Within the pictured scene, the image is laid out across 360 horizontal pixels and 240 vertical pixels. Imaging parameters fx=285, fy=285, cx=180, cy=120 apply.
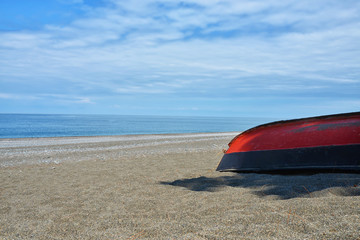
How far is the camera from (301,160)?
19.0 ft

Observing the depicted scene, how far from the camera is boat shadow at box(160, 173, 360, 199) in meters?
4.44

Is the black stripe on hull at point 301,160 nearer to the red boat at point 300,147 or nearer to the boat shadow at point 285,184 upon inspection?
the red boat at point 300,147

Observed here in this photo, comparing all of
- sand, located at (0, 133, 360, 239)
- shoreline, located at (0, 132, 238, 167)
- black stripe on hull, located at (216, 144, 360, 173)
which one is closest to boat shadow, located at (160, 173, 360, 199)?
sand, located at (0, 133, 360, 239)

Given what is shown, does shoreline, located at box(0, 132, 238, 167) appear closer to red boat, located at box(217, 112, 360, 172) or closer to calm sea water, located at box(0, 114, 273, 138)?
red boat, located at box(217, 112, 360, 172)

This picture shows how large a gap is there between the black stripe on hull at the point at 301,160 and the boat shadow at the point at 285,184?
147mm

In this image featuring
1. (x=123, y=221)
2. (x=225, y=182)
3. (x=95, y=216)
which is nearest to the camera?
(x=123, y=221)

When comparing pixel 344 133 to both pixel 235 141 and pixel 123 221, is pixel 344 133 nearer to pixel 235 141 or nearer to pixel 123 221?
pixel 235 141

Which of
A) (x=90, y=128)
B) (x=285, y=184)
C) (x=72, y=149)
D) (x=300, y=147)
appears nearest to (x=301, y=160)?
(x=300, y=147)

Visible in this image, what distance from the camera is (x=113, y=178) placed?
24.6 ft

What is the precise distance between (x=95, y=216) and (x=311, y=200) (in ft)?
10.1

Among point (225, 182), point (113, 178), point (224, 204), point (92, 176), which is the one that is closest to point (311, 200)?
point (224, 204)

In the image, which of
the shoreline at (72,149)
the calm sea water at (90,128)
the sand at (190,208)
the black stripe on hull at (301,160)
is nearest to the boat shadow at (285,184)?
the sand at (190,208)

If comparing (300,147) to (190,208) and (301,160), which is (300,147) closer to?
(301,160)

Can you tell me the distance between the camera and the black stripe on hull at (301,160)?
17.6 feet
